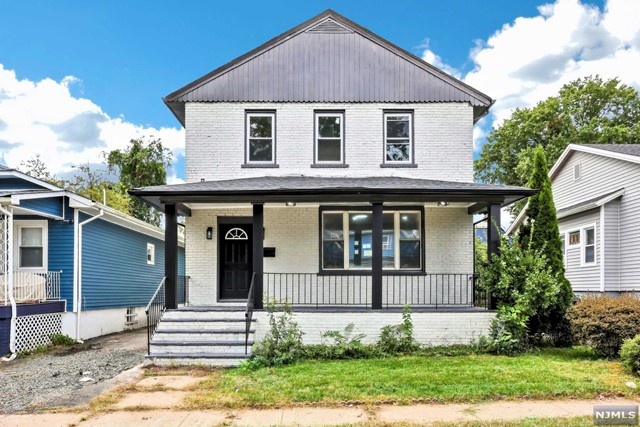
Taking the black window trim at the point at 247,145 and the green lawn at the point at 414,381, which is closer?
the green lawn at the point at 414,381

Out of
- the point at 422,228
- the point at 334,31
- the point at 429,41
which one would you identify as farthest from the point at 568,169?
the point at 334,31

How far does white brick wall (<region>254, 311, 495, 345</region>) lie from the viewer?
9922 millimetres

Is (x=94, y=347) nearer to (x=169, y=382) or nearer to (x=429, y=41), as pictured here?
(x=169, y=382)

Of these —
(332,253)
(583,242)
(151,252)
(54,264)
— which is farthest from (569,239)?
(54,264)

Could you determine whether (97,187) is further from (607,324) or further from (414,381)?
(607,324)

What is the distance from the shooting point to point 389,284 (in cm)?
1191

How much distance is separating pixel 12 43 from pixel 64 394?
2050 cm

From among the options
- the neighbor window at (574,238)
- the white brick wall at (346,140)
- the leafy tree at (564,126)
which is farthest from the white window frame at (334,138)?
the leafy tree at (564,126)

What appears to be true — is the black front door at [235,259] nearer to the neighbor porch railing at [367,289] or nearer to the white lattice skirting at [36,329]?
the neighbor porch railing at [367,289]

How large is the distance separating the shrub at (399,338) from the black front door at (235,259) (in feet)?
13.1

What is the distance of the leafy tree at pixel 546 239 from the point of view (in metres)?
10.2

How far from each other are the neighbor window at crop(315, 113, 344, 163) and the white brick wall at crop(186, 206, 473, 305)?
57.4 inches

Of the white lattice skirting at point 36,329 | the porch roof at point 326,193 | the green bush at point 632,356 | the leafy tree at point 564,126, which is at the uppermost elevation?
the leafy tree at point 564,126

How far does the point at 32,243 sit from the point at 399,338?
30.5 ft
